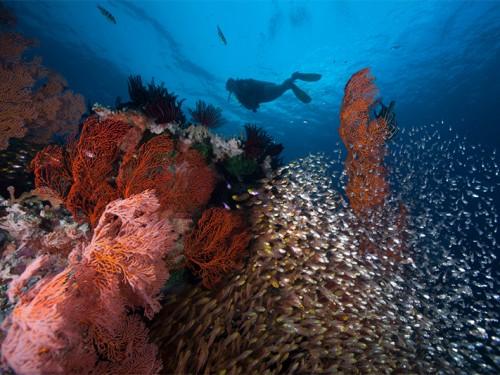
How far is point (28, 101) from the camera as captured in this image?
661 cm

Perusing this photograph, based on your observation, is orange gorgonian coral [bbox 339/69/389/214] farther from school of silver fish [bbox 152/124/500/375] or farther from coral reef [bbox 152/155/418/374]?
coral reef [bbox 152/155/418/374]

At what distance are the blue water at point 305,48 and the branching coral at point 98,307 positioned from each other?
22.5m

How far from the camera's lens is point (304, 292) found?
5836 mm

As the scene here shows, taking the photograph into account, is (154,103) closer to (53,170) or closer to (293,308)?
(53,170)

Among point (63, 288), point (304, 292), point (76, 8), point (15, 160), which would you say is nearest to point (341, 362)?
point (304, 292)

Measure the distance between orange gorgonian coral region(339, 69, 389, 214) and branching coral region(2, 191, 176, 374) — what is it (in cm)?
845

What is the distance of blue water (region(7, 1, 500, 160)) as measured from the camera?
26656 mm

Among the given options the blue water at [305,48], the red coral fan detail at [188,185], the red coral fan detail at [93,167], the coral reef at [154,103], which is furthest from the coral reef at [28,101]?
the blue water at [305,48]

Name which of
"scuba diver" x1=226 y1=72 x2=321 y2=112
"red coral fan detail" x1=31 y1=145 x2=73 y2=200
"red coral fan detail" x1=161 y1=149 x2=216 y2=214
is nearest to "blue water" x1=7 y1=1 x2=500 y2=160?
"scuba diver" x1=226 y1=72 x2=321 y2=112

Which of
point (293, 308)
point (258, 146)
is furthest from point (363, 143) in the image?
point (293, 308)

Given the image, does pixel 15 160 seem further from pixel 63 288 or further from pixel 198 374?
pixel 198 374

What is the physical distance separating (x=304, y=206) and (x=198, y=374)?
436cm

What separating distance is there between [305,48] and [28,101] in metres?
32.7

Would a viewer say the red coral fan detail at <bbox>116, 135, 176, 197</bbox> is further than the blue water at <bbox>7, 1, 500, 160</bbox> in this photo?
No
